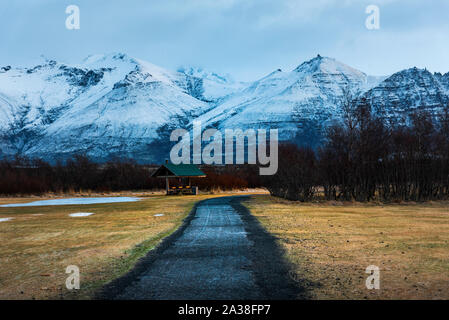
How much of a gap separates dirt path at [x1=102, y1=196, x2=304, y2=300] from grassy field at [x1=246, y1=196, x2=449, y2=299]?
0.54m

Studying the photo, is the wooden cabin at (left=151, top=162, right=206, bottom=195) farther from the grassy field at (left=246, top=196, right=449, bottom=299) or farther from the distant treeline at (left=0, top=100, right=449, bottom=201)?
the grassy field at (left=246, top=196, right=449, bottom=299)

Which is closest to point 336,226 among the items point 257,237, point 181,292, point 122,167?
point 257,237

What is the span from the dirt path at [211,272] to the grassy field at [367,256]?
54 cm

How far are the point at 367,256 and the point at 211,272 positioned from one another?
405 cm

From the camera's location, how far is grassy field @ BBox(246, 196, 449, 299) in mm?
7004

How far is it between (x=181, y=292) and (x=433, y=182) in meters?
31.2

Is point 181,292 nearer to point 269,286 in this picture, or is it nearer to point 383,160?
point 269,286

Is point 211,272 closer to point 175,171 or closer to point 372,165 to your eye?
point 372,165

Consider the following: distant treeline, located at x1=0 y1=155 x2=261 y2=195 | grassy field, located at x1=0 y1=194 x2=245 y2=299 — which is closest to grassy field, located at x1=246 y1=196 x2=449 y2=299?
grassy field, located at x1=0 y1=194 x2=245 y2=299

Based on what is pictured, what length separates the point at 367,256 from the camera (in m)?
9.73

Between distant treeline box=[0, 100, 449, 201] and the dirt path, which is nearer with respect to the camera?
→ the dirt path

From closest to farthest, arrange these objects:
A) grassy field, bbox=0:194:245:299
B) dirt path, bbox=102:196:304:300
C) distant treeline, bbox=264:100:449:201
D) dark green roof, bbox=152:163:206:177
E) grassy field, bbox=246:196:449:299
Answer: dirt path, bbox=102:196:304:300 → grassy field, bbox=246:196:449:299 → grassy field, bbox=0:194:245:299 → distant treeline, bbox=264:100:449:201 → dark green roof, bbox=152:163:206:177

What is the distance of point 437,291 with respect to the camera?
6.87 m

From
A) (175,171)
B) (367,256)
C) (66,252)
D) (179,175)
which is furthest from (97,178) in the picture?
(367,256)
